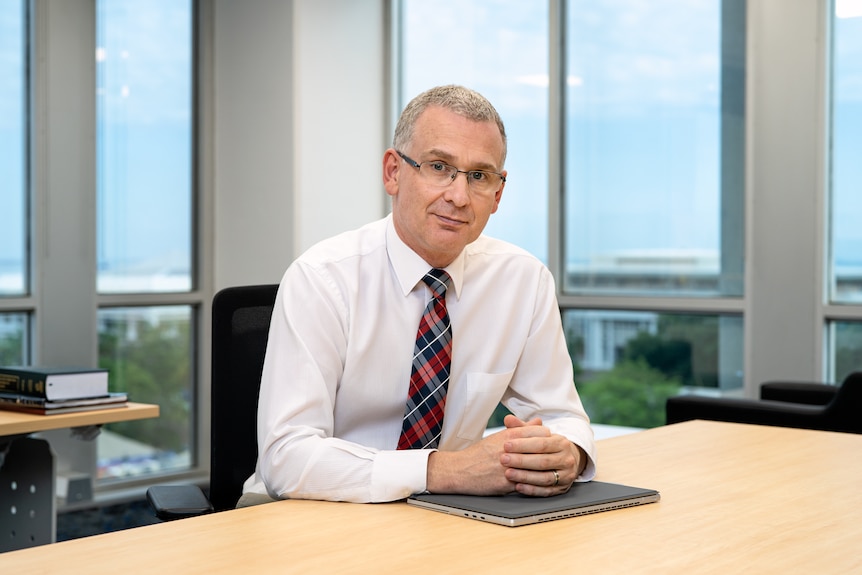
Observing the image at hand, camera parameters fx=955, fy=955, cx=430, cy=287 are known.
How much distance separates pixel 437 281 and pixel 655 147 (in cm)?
306

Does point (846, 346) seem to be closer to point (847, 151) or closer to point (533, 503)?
point (847, 151)

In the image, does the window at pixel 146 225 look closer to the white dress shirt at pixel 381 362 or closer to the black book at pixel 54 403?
the black book at pixel 54 403

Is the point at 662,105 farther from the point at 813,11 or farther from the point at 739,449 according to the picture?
the point at 739,449

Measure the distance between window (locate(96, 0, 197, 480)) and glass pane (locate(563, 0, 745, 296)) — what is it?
2.22 meters

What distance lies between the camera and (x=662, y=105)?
4.77m

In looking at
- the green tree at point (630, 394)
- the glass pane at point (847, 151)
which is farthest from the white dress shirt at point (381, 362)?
the green tree at point (630, 394)

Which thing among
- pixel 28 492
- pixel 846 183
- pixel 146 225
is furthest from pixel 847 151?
pixel 146 225

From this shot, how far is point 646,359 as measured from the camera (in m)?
4.81

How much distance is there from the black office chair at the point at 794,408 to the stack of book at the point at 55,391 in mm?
2007

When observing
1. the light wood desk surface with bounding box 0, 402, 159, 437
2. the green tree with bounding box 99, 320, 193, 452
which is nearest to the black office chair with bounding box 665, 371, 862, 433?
the light wood desk surface with bounding box 0, 402, 159, 437

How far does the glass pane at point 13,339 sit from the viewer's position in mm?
4805

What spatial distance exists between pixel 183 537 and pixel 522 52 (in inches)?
170

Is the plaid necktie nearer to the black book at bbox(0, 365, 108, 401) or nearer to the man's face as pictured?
the man's face

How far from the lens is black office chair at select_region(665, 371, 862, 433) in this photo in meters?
3.09
